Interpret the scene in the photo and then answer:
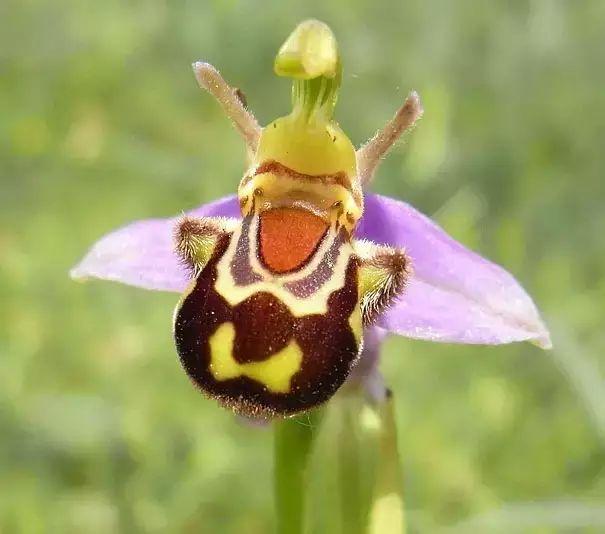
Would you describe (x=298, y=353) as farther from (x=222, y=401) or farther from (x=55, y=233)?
(x=55, y=233)

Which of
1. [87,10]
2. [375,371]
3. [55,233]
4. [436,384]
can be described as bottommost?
[375,371]

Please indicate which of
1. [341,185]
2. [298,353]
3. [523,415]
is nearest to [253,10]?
[523,415]

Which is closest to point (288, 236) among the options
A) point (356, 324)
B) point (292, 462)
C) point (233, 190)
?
point (356, 324)

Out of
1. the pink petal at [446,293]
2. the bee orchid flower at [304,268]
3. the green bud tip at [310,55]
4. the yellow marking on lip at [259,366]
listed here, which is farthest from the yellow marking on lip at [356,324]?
Result: the green bud tip at [310,55]

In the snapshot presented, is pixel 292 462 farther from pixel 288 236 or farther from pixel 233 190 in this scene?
pixel 233 190

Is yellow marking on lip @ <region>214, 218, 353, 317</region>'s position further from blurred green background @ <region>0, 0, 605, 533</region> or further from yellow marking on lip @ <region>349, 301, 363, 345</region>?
blurred green background @ <region>0, 0, 605, 533</region>

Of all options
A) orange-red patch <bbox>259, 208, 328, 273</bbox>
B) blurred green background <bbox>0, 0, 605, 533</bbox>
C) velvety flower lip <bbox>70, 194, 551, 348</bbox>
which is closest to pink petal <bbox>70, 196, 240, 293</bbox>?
velvety flower lip <bbox>70, 194, 551, 348</bbox>

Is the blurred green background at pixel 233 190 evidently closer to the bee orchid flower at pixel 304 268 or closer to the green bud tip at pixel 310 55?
the bee orchid flower at pixel 304 268
